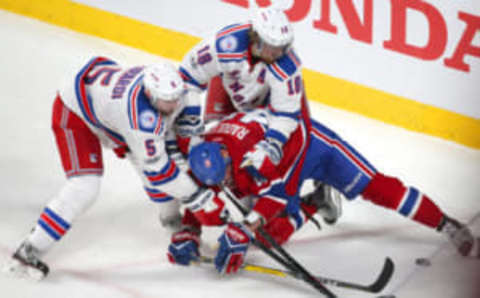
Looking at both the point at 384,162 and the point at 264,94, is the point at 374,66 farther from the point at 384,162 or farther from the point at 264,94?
the point at 264,94

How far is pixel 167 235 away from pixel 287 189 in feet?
2.01

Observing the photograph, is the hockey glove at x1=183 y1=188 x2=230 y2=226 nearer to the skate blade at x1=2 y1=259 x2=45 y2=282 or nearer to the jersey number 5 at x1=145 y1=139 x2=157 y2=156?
the jersey number 5 at x1=145 y1=139 x2=157 y2=156

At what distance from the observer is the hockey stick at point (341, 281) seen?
358 centimetres

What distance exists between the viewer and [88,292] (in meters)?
3.51

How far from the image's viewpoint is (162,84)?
321cm

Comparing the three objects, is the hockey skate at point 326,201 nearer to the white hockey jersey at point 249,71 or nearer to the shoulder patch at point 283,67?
the white hockey jersey at point 249,71

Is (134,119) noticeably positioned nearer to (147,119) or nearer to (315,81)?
(147,119)

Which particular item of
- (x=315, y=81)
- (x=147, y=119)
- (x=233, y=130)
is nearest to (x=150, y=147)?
(x=147, y=119)

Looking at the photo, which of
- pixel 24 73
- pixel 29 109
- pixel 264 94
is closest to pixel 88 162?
pixel 264 94

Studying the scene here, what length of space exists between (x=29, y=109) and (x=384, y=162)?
1971 mm

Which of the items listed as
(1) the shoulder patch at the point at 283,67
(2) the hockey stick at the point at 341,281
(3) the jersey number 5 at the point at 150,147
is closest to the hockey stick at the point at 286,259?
(2) the hockey stick at the point at 341,281

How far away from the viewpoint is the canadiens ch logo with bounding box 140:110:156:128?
324cm

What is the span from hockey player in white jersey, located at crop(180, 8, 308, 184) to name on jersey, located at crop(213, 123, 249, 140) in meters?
0.10

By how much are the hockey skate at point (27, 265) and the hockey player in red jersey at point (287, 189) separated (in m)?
0.56
